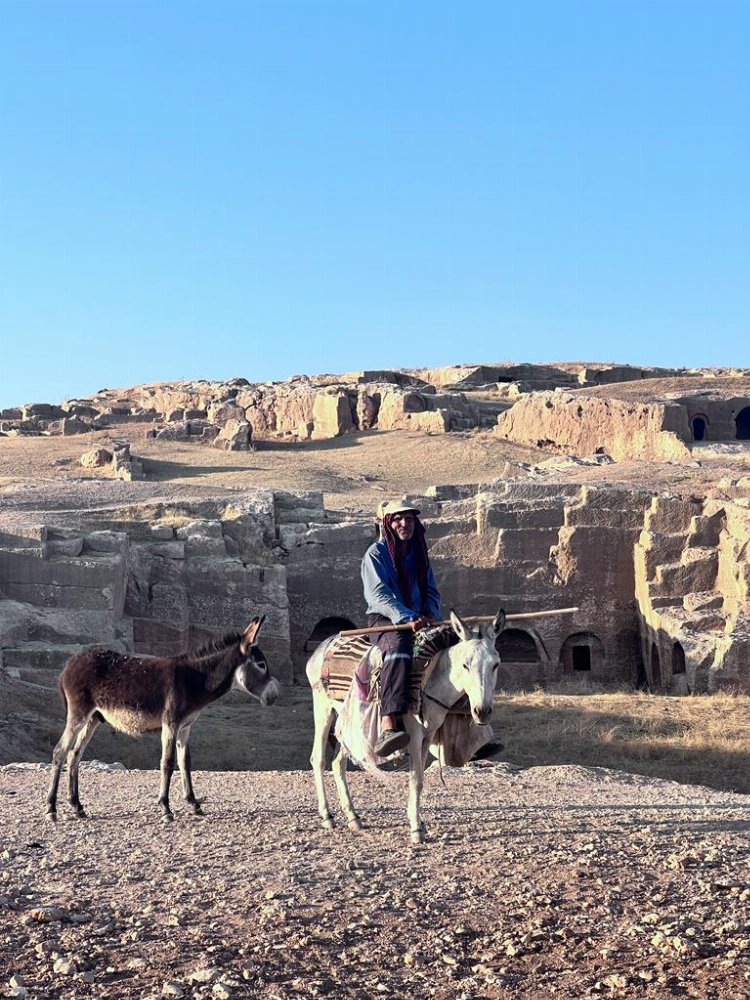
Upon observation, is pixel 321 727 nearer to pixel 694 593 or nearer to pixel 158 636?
pixel 158 636

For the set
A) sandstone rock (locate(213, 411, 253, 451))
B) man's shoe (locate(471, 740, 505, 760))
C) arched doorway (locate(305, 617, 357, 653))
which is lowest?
arched doorway (locate(305, 617, 357, 653))

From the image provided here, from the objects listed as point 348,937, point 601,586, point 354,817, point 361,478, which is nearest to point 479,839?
point 354,817

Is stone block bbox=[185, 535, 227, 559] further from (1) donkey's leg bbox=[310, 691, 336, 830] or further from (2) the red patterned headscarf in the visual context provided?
(2) the red patterned headscarf

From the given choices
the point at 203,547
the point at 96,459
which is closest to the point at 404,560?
the point at 203,547

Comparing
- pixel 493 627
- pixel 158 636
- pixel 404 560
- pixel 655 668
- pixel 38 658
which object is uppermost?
pixel 404 560

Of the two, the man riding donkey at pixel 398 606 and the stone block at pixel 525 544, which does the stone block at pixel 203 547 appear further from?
the man riding donkey at pixel 398 606

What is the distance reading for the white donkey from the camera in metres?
6.60

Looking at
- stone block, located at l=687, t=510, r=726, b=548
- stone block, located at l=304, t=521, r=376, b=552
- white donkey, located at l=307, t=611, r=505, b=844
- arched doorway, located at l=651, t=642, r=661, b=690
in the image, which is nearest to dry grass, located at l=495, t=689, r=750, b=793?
arched doorway, located at l=651, t=642, r=661, b=690

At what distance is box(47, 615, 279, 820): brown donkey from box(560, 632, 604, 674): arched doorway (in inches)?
529

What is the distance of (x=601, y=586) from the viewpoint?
20422 millimetres

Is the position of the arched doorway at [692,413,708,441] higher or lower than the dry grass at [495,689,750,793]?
higher

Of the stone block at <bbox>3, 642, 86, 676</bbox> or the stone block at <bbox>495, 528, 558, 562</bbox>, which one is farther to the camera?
the stone block at <bbox>495, 528, 558, 562</bbox>

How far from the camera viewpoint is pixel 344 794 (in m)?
7.41

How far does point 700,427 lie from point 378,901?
31.5 metres
